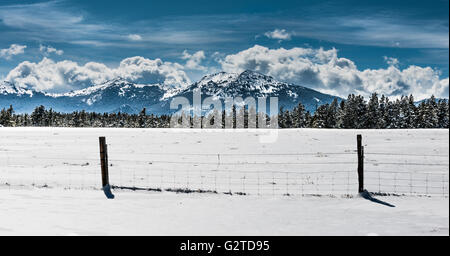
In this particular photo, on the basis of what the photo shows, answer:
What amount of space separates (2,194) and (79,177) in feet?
16.7

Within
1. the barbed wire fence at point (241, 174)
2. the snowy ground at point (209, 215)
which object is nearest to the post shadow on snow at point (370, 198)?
the snowy ground at point (209, 215)

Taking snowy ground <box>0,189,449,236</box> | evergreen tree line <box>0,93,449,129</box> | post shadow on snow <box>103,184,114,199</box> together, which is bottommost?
snowy ground <box>0,189,449,236</box>

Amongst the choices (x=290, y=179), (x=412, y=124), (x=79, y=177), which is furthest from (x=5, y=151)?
(x=412, y=124)

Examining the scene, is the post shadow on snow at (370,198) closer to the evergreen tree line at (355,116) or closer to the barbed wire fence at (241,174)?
the barbed wire fence at (241,174)

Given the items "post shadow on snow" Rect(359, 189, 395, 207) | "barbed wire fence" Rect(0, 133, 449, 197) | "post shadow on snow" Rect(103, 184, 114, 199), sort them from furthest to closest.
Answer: "barbed wire fence" Rect(0, 133, 449, 197)
"post shadow on snow" Rect(103, 184, 114, 199)
"post shadow on snow" Rect(359, 189, 395, 207)

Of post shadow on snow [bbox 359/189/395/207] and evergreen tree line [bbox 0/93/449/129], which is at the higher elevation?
evergreen tree line [bbox 0/93/449/129]

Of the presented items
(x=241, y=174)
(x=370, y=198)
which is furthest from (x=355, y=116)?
(x=370, y=198)

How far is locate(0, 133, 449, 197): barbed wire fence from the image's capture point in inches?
629

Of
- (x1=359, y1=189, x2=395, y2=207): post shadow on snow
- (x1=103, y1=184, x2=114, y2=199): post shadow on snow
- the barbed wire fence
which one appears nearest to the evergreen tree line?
the barbed wire fence

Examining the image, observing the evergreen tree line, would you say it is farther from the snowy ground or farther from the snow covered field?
the snowy ground

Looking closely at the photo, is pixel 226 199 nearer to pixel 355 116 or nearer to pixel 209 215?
pixel 209 215

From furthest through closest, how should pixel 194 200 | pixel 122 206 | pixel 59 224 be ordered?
1. pixel 194 200
2. pixel 122 206
3. pixel 59 224

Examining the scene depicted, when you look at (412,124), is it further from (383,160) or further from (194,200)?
(194,200)
